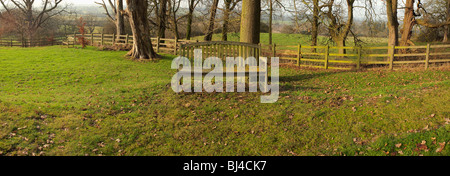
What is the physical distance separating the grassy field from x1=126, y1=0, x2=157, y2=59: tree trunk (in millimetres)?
7877

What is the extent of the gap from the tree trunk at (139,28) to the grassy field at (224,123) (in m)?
7.88

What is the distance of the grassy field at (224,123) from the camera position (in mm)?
5016

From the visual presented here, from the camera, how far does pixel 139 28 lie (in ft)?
54.3

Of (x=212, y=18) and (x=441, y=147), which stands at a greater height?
(x=212, y=18)

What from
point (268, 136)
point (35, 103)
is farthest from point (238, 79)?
point (35, 103)

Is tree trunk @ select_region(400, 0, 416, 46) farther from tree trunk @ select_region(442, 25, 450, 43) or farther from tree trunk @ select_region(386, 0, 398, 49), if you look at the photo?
tree trunk @ select_region(442, 25, 450, 43)

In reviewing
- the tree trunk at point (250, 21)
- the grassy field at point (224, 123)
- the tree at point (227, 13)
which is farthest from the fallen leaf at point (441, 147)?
the tree at point (227, 13)

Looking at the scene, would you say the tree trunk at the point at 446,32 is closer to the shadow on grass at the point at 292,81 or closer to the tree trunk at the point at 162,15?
the shadow on grass at the point at 292,81

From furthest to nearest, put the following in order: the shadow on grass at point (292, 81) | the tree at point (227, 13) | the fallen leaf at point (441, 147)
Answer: the tree at point (227, 13) → the shadow on grass at point (292, 81) → the fallen leaf at point (441, 147)

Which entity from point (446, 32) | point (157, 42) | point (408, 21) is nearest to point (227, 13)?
point (157, 42)

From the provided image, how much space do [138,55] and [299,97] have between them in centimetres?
1145

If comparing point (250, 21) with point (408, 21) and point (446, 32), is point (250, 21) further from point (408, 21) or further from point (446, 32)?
point (446, 32)

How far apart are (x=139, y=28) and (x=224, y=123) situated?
11.9 metres

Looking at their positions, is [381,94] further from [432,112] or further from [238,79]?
[238,79]
